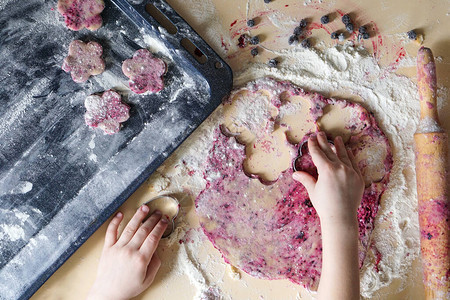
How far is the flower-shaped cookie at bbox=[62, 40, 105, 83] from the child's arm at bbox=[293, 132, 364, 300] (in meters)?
0.85

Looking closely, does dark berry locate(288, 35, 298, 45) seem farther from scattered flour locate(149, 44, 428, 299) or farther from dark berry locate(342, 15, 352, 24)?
dark berry locate(342, 15, 352, 24)

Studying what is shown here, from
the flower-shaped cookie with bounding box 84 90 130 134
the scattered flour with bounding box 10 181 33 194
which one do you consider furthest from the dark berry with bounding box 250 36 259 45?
the scattered flour with bounding box 10 181 33 194

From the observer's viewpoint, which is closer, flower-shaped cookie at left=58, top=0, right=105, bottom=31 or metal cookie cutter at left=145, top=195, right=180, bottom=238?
flower-shaped cookie at left=58, top=0, right=105, bottom=31

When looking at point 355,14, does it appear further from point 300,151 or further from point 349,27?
point 300,151

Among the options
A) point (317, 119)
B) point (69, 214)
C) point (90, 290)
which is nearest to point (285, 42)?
point (317, 119)

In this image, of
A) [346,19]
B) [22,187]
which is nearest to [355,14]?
[346,19]

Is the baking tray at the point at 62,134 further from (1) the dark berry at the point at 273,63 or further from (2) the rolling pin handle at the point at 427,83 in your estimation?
(2) the rolling pin handle at the point at 427,83

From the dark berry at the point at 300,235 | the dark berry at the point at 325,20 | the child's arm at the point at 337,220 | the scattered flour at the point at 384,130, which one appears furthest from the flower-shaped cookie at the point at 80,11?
the dark berry at the point at 300,235

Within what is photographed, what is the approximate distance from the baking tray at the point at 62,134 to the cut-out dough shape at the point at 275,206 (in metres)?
0.20

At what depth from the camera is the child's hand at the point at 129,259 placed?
56.8 inches

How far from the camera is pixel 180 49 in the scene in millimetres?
1366

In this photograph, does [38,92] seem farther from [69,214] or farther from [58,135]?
[69,214]

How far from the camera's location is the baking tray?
1.41 metres

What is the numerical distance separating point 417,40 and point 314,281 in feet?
3.33
